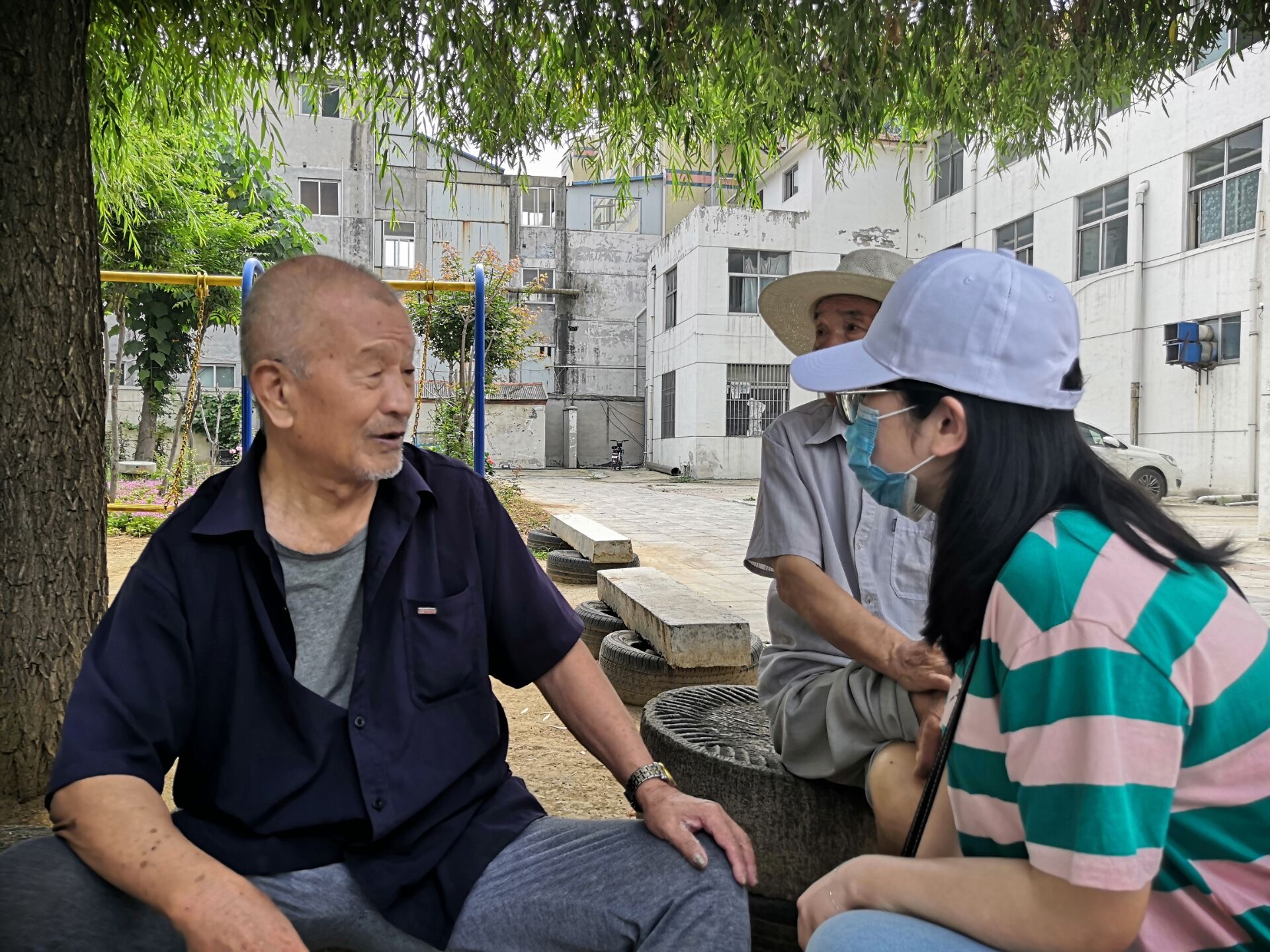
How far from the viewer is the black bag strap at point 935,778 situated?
1460 mm

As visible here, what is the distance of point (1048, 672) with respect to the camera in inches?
45.9

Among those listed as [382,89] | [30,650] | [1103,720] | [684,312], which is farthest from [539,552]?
[684,312]

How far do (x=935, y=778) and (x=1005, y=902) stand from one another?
0.39 m

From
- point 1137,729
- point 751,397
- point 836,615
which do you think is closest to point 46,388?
point 836,615

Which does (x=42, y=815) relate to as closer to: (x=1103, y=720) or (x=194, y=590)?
(x=194, y=590)

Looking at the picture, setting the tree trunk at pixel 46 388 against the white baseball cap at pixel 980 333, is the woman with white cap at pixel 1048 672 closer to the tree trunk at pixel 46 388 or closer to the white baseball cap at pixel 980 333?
the white baseball cap at pixel 980 333

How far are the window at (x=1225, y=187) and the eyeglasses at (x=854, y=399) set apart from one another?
18.0 m

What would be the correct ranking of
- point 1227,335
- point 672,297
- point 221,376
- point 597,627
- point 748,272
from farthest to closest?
point 221,376, point 672,297, point 748,272, point 1227,335, point 597,627

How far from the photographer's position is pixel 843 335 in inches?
108

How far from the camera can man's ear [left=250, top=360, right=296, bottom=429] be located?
188 centimetres

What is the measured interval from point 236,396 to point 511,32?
63.9 ft

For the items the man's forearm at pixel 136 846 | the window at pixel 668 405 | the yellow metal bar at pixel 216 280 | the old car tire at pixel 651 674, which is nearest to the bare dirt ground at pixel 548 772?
the old car tire at pixel 651 674

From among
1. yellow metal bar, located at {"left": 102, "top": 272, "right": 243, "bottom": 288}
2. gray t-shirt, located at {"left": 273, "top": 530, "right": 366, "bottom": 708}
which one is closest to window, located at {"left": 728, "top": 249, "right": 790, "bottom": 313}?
yellow metal bar, located at {"left": 102, "top": 272, "right": 243, "bottom": 288}

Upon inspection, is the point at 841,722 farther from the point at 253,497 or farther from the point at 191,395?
the point at 191,395
